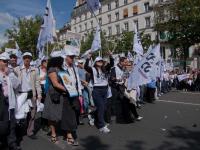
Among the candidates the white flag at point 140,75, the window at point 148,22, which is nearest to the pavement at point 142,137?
the white flag at point 140,75

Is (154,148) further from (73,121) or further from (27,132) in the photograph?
(27,132)

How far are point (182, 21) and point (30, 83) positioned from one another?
3242 cm

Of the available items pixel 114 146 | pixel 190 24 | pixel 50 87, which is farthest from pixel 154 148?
pixel 190 24

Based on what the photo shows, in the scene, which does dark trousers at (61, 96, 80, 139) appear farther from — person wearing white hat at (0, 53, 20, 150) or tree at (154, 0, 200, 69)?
tree at (154, 0, 200, 69)

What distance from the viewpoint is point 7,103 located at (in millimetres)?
6688

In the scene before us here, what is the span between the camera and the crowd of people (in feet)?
22.4

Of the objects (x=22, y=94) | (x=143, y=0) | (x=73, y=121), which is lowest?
(x=73, y=121)

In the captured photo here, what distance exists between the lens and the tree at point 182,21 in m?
36.3

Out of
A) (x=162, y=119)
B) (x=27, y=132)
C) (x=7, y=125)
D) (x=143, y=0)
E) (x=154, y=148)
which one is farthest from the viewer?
(x=143, y=0)

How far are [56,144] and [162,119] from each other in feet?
13.5

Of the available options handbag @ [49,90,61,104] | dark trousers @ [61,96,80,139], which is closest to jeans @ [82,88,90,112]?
dark trousers @ [61,96,80,139]

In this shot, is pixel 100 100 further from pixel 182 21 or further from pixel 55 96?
pixel 182 21

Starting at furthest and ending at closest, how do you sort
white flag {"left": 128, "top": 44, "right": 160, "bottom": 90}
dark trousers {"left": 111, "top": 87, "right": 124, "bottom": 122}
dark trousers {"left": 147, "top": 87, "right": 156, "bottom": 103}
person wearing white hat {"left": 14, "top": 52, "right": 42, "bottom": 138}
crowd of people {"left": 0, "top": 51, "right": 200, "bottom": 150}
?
dark trousers {"left": 147, "top": 87, "right": 156, "bottom": 103}
dark trousers {"left": 111, "top": 87, "right": 124, "bottom": 122}
white flag {"left": 128, "top": 44, "right": 160, "bottom": 90}
person wearing white hat {"left": 14, "top": 52, "right": 42, "bottom": 138}
crowd of people {"left": 0, "top": 51, "right": 200, "bottom": 150}

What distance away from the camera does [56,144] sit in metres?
7.79
